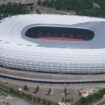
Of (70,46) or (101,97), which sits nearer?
(101,97)

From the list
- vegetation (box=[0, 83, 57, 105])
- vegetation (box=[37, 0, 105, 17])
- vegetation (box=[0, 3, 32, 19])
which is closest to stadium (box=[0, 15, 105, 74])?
vegetation (box=[0, 83, 57, 105])

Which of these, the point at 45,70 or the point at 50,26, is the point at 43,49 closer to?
the point at 45,70

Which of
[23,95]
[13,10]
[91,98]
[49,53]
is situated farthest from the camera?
[13,10]

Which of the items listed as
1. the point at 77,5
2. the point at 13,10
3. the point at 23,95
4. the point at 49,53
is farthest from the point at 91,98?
the point at 77,5

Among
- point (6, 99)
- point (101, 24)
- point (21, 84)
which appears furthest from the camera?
point (101, 24)

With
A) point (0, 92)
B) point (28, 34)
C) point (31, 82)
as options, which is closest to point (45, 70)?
point (31, 82)

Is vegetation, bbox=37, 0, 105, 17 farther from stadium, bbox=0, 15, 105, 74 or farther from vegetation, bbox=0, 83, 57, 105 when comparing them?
vegetation, bbox=0, 83, 57, 105

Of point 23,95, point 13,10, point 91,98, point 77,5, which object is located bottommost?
point 23,95

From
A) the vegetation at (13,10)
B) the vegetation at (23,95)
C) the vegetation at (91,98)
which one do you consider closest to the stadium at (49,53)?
the vegetation at (23,95)

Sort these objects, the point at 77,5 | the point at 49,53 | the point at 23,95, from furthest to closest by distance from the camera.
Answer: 1. the point at 77,5
2. the point at 49,53
3. the point at 23,95

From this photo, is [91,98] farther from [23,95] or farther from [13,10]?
[13,10]

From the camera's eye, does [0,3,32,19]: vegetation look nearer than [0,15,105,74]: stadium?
No
